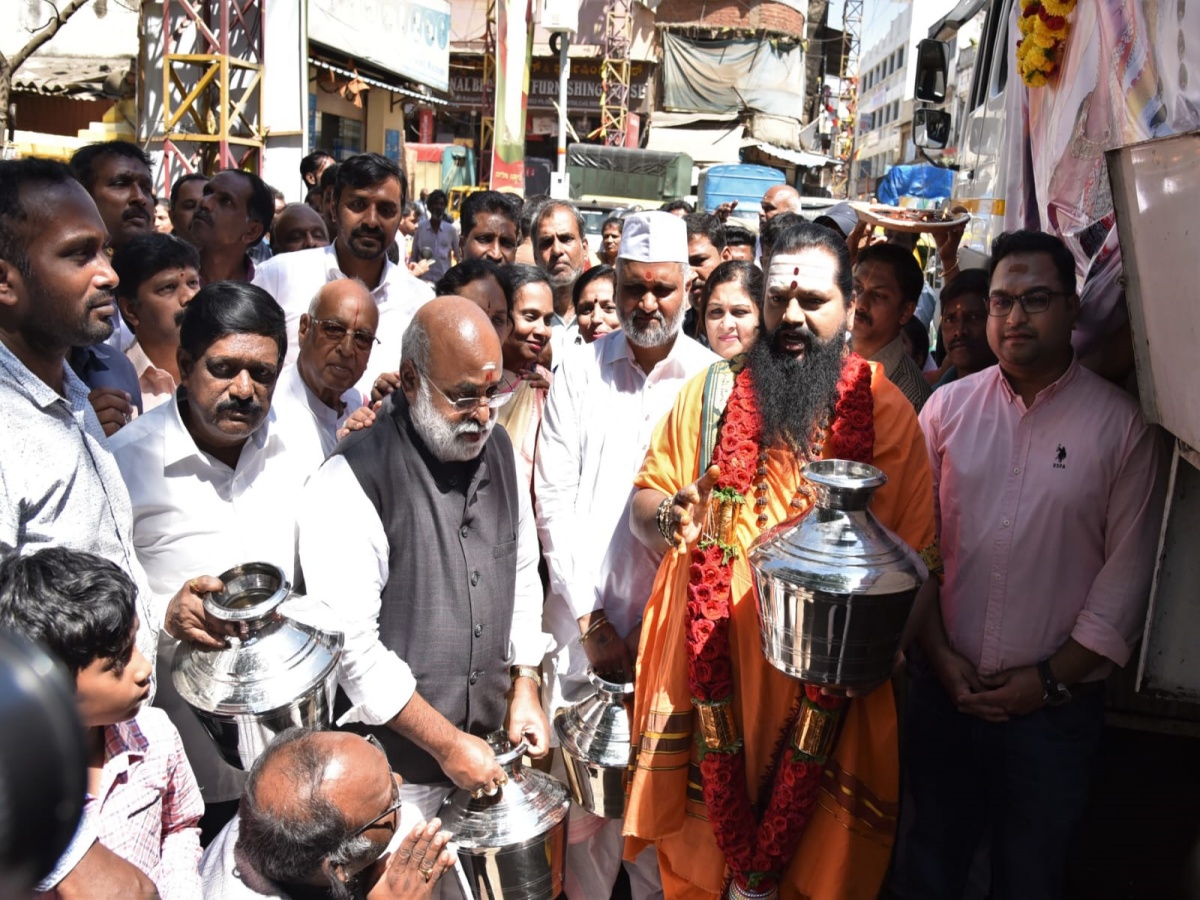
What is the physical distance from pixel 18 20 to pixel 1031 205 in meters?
13.4

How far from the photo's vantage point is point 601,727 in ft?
9.68

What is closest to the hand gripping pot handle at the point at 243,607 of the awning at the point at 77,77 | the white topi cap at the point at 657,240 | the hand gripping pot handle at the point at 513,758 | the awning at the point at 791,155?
the hand gripping pot handle at the point at 513,758

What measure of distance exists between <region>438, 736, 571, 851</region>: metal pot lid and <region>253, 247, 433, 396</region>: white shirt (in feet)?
6.89

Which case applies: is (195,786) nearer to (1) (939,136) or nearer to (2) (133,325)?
(2) (133,325)

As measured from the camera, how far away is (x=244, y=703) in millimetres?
2309

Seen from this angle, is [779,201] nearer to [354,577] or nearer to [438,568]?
[438,568]

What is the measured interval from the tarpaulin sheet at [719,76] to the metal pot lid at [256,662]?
33119 mm

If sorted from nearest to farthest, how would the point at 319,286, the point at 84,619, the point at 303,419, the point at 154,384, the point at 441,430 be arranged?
the point at 84,619 < the point at 441,430 < the point at 303,419 < the point at 154,384 < the point at 319,286

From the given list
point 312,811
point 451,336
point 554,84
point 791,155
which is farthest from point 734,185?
point 312,811

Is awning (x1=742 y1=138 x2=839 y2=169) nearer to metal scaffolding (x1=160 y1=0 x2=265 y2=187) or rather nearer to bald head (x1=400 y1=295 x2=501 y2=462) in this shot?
metal scaffolding (x1=160 y1=0 x2=265 y2=187)

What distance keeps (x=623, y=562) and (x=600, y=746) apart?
596 mm

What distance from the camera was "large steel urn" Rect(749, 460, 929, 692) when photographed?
2.22 m

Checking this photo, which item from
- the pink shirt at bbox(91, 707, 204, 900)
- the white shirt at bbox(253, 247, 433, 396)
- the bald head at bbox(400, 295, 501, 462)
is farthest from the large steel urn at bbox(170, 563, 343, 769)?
the white shirt at bbox(253, 247, 433, 396)

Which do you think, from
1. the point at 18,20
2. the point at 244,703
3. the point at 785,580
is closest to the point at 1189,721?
the point at 785,580
